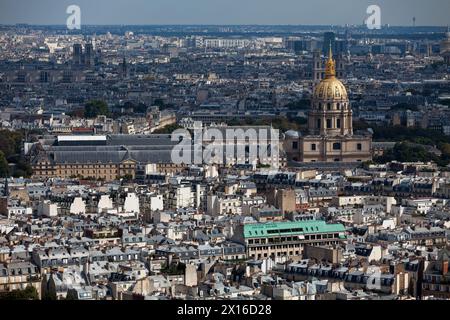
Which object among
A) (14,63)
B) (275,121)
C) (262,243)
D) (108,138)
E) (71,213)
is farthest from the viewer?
(14,63)

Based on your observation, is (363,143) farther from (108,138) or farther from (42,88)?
(42,88)

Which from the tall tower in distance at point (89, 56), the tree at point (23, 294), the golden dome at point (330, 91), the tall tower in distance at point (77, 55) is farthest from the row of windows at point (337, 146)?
the tall tower in distance at point (89, 56)

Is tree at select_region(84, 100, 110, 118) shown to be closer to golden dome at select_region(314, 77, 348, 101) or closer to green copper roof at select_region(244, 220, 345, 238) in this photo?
golden dome at select_region(314, 77, 348, 101)

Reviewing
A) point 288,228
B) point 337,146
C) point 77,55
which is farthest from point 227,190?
point 77,55

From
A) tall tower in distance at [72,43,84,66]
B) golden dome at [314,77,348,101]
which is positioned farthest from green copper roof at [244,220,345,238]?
tall tower in distance at [72,43,84,66]

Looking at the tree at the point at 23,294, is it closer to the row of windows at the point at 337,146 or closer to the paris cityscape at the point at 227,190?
the paris cityscape at the point at 227,190

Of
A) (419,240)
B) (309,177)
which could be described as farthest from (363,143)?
(419,240)
